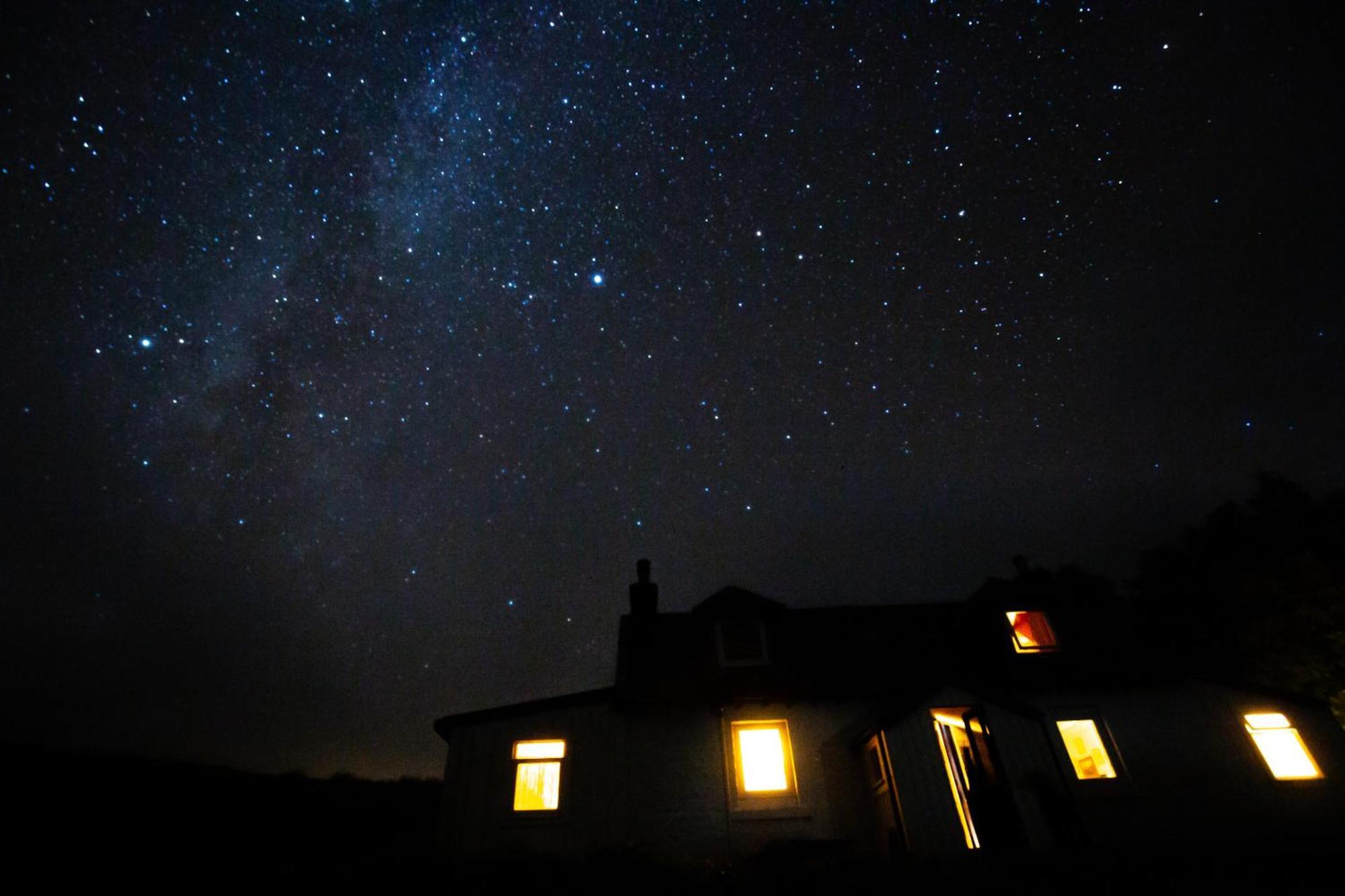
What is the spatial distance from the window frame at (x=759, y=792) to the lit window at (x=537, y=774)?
3.77m

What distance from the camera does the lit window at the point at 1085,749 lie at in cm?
1245

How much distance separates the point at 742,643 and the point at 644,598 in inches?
138

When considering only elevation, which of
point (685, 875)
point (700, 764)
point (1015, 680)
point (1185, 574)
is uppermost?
point (1185, 574)

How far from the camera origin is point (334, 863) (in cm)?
1137

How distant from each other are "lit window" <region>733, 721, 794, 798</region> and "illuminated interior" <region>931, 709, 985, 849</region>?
10.7ft

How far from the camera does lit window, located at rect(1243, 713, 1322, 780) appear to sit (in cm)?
1238

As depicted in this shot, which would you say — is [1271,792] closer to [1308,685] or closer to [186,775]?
[1308,685]

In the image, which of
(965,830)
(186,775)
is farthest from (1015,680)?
(186,775)

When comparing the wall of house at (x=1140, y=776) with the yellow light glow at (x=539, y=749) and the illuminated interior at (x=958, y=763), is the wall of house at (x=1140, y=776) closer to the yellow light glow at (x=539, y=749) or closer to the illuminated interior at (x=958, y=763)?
the illuminated interior at (x=958, y=763)

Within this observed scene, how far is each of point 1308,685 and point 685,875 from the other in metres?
21.0

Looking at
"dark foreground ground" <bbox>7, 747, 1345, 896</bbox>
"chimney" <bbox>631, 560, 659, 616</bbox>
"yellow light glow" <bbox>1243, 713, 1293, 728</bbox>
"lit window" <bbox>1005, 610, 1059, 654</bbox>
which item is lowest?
"dark foreground ground" <bbox>7, 747, 1345, 896</bbox>

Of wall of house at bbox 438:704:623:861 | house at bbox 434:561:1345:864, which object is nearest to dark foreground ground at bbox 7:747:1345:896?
wall of house at bbox 438:704:623:861

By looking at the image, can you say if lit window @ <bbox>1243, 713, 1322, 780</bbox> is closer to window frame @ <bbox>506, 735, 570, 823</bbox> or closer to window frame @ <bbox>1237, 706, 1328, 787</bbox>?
window frame @ <bbox>1237, 706, 1328, 787</bbox>

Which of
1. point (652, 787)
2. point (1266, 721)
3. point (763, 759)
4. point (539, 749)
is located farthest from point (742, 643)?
point (1266, 721)
